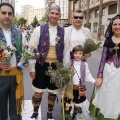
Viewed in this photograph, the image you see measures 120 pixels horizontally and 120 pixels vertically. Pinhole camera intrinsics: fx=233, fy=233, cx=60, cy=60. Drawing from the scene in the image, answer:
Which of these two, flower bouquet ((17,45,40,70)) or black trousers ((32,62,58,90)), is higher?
flower bouquet ((17,45,40,70))

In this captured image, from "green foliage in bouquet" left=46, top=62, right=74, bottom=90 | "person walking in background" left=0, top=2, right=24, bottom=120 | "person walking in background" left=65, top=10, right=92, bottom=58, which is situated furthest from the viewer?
"person walking in background" left=65, top=10, right=92, bottom=58

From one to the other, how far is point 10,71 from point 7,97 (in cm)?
47

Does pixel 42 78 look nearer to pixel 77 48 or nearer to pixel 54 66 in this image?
pixel 54 66

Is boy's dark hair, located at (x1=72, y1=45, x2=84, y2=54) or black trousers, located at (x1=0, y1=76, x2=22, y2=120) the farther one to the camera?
boy's dark hair, located at (x1=72, y1=45, x2=84, y2=54)

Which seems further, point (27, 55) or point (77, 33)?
point (77, 33)

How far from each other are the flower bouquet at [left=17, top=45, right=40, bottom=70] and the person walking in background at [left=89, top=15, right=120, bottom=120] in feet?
3.57

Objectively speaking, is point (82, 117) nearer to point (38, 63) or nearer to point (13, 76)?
point (38, 63)

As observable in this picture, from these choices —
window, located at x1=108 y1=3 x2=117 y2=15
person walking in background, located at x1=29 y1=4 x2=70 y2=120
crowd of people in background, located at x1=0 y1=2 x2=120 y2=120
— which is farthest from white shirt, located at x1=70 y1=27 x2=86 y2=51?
window, located at x1=108 y1=3 x2=117 y2=15

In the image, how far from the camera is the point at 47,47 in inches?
147

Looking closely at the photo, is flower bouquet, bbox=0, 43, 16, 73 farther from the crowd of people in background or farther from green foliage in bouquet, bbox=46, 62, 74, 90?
green foliage in bouquet, bbox=46, 62, 74, 90

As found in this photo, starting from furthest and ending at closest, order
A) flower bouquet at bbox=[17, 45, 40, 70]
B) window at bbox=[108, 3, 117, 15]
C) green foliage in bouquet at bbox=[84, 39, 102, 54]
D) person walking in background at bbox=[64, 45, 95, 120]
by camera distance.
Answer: window at bbox=[108, 3, 117, 15], green foliage in bouquet at bbox=[84, 39, 102, 54], person walking in background at bbox=[64, 45, 95, 120], flower bouquet at bbox=[17, 45, 40, 70]

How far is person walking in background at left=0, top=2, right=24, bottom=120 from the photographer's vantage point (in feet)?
10.7

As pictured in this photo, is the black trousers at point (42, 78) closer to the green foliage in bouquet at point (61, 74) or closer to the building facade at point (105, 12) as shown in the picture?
the green foliage in bouquet at point (61, 74)

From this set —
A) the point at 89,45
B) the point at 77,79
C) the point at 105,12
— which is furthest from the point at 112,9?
the point at 77,79
